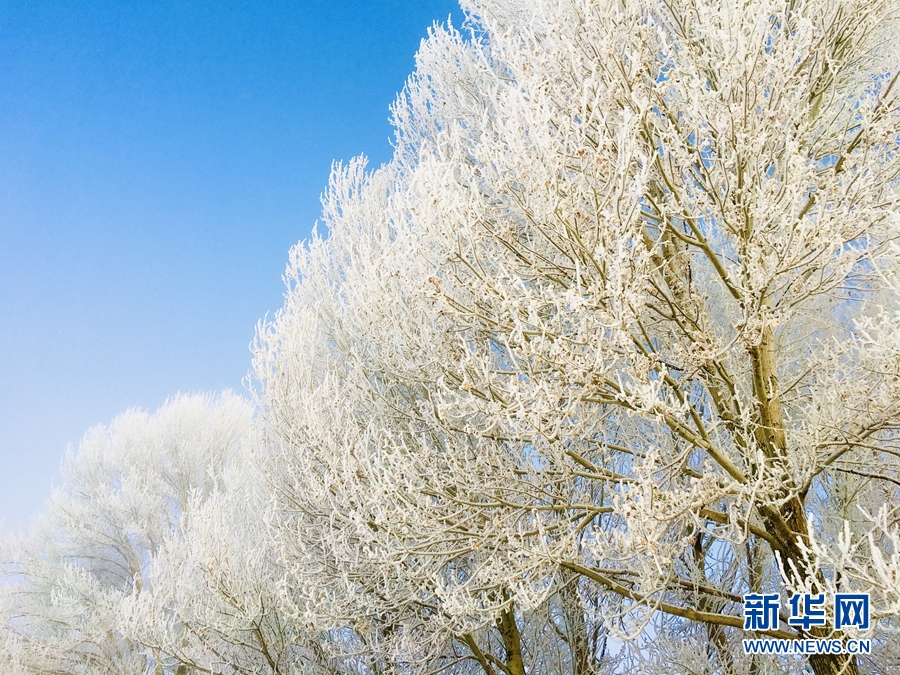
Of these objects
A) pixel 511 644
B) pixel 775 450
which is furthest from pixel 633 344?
pixel 511 644

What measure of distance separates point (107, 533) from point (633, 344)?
1268 cm

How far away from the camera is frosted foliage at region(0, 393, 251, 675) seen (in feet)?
36.0

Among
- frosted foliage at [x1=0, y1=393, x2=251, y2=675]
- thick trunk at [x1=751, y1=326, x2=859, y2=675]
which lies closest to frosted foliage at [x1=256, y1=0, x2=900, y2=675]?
thick trunk at [x1=751, y1=326, x2=859, y2=675]

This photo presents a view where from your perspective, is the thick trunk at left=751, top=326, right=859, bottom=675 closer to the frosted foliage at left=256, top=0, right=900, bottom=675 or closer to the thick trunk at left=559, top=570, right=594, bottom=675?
the frosted foliage at left=256, top=0, right=900, bottom=675

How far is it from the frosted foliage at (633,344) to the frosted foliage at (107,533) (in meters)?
6.13

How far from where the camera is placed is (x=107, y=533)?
12797 mm

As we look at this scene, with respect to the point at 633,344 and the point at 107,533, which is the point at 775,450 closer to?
the point at 633,344

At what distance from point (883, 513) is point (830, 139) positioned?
3.15m

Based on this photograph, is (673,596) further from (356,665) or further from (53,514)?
(53,514)

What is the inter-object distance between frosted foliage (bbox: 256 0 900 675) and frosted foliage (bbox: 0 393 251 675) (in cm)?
613

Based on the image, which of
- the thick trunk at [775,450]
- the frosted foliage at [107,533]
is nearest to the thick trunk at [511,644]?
the thick trunk at [775,450]

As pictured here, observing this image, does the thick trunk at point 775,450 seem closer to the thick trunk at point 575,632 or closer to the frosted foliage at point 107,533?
the thick trunk at point 575,632

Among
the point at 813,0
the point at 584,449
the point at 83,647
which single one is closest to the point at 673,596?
the point at 584,449

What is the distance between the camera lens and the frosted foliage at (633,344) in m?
3.33
